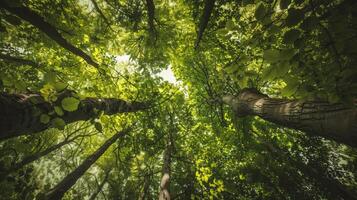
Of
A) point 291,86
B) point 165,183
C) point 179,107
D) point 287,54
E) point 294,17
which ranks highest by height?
point 294,17

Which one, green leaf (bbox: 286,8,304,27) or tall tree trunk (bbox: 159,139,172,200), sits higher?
green leaf (bbox: 286,8,304,27)

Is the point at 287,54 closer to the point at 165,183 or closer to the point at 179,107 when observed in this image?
the point at 165,183

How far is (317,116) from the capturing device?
1696 mm

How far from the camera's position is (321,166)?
6.54 m

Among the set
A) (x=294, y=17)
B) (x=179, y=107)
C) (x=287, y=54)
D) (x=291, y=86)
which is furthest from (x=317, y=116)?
(x=179, y=107)

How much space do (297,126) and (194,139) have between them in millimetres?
5374

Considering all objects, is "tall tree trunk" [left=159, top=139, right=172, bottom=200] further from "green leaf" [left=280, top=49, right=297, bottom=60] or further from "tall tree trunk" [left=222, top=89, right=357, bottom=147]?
"green leaf" [left=280, top=49, right=297, bottom=60]

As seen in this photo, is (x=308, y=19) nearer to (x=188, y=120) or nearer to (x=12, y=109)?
(x=12, y=109)

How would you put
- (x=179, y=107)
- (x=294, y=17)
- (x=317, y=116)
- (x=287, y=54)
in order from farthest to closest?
(x=179, y=107) → (x=317, y=116) → (x=287, y=54) → (x=294, y=17)

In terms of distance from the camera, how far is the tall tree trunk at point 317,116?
1332mm

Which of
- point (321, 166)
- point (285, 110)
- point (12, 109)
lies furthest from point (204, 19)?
point (321, 166)

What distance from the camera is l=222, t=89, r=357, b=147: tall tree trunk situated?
1.33 metres

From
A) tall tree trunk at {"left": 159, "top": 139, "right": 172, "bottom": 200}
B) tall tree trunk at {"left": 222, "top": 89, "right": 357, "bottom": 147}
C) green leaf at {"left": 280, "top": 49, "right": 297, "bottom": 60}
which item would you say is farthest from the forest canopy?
green leaf at {"left": 280, "top": 49, "right": 297, "bottom": 60}

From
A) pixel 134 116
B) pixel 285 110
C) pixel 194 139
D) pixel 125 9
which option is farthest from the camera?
pixel 194 139
